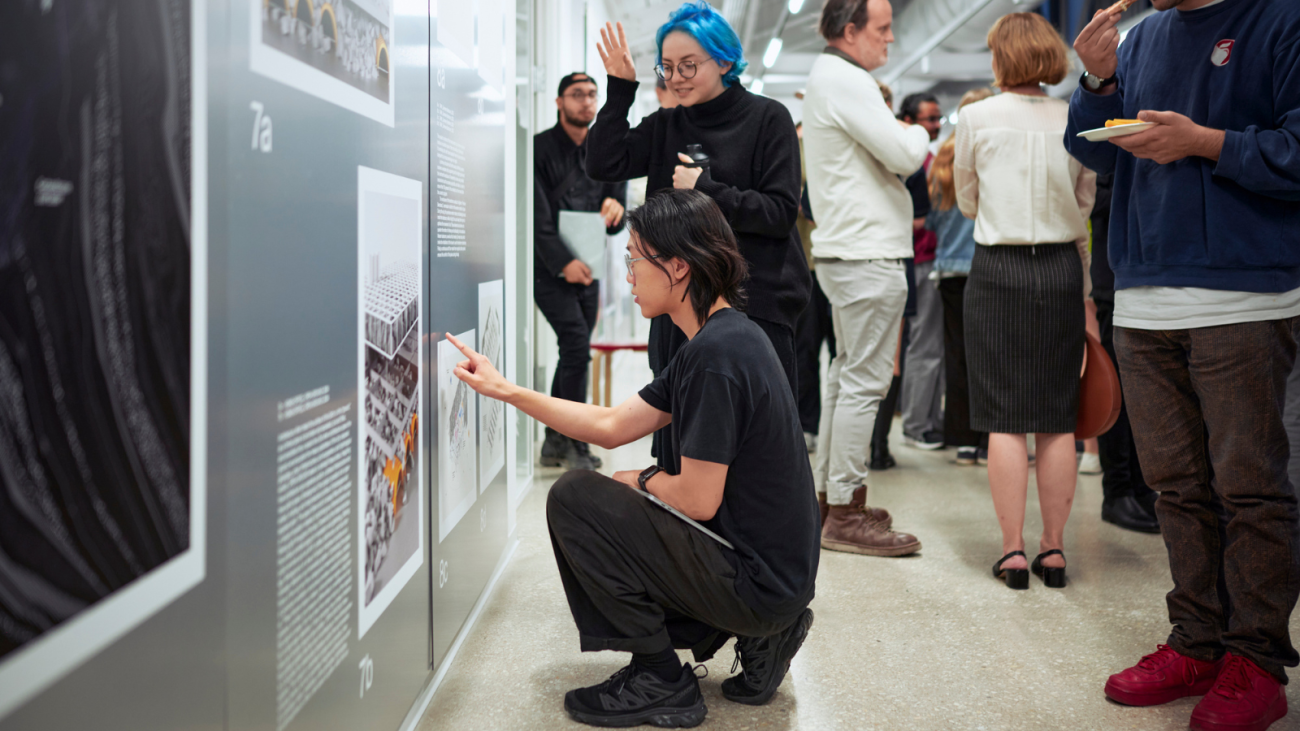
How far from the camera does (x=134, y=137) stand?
0.79 m

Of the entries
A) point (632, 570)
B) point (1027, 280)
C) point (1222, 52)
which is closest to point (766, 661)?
point (632, 570)

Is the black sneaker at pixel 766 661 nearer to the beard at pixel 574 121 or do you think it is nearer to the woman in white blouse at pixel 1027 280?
the woman in white blouse at pixel 1027 280

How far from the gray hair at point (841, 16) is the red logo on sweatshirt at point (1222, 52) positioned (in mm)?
1154

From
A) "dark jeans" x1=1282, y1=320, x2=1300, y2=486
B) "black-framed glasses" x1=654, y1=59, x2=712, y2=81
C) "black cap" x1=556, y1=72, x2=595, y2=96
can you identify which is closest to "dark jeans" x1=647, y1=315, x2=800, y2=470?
"black-framed glasses" x1=654, y1=59, x2=712, y2=81

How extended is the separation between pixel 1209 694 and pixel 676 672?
1000mm

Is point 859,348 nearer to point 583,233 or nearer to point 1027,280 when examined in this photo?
point 1027,280

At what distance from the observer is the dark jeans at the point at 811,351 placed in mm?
4258

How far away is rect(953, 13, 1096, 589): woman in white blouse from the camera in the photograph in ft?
8.16

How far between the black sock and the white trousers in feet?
4.04

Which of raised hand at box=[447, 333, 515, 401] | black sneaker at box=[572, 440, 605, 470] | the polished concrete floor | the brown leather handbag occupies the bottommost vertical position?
the polished concrete floor

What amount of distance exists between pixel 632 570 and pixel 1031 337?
1.42m

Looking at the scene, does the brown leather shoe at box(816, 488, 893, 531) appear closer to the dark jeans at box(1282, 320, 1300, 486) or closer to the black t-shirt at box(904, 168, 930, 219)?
the dark jeans at box(1282, 320, 1300, 486)

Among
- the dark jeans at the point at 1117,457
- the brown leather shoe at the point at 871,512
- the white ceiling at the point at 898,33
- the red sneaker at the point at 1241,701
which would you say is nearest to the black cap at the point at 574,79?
the brown leather shoe at the point at 871,512

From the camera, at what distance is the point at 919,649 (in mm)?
2105
